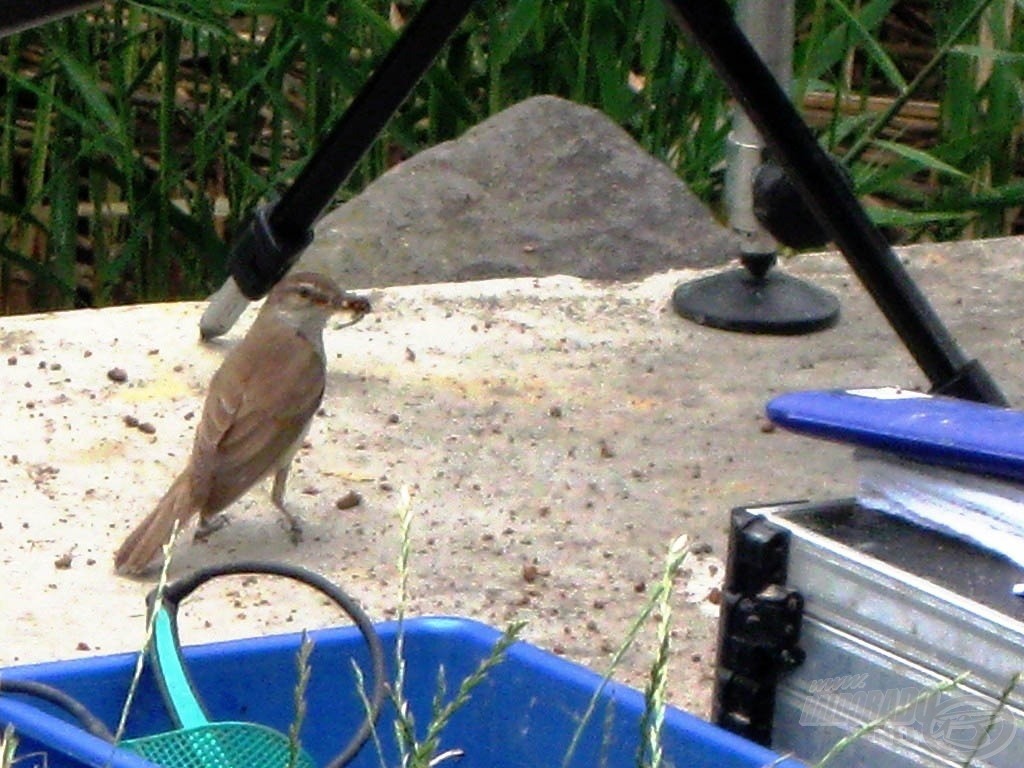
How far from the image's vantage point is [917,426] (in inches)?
81.0

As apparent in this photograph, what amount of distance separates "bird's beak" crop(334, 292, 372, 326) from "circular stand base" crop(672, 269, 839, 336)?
0.68 metres

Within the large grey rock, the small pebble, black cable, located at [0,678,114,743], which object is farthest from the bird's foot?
black cable, located at [0,678,114,743]

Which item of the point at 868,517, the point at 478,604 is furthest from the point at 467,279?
the point at 868,517

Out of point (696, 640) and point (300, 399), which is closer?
point (696, 640)

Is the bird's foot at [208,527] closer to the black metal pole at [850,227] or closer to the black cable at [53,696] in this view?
the black metal pole at [850,227]

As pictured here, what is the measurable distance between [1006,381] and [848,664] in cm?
216

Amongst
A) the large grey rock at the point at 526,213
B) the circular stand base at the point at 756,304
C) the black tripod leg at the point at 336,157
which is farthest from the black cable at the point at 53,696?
the large grey rock at the point at 526,213

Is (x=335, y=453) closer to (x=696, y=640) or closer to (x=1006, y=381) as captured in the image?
(x=696, y=640)

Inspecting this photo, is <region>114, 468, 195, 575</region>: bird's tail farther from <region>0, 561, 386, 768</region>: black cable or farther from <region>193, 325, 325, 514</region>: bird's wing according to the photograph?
<region>0, 561, 386, 768</region>: black cable

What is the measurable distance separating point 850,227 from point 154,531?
43.6 inches

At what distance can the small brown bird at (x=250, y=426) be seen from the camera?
330 cm

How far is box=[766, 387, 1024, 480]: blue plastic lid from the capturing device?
200cm

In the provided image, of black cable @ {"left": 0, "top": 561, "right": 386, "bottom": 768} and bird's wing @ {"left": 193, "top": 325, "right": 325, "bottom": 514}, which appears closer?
black cable @ {"left": 0, "top": 561, "right": 386, "bottom": 768}

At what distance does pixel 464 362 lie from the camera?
4.14 metres
